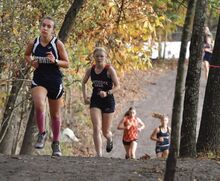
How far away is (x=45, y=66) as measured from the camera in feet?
25.7

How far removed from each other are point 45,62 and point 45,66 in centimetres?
11

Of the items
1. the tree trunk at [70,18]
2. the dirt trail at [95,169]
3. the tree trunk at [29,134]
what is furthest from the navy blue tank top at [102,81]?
the tree trunk at [29,134]

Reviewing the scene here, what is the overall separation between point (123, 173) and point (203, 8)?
200 centimetres

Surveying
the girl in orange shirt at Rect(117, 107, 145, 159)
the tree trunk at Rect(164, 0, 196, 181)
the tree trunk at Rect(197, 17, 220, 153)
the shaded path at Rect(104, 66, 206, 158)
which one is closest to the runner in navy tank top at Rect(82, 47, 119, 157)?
the tree trunk at Rect(197, 17, 220, 153)

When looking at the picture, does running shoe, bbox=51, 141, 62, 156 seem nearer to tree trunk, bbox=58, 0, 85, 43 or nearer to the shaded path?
tree trunk, bbox=58, 0, 85, 43

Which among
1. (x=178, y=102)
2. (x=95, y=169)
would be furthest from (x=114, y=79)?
(x=178, y=102)

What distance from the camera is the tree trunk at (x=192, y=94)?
7113mm

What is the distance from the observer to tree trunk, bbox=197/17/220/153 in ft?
27.6

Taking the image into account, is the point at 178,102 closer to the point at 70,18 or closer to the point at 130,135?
the point at 70,18

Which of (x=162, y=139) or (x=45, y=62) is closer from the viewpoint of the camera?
(x=45, y=62)

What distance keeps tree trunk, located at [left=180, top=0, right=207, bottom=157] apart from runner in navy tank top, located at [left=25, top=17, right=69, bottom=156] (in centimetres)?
158

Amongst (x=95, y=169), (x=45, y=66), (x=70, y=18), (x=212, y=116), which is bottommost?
(x=95, y=169)

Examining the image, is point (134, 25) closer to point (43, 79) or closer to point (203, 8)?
point (43, 79)

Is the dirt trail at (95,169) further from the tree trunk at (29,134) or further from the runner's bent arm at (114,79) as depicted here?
the tree trunk at (29,134)
